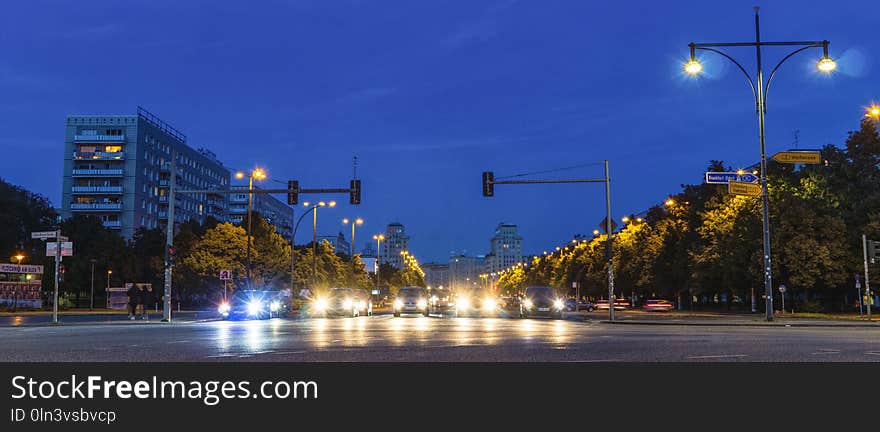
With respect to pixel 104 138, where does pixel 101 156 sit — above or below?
below

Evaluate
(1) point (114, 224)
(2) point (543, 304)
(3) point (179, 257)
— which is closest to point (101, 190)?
(1) point (114, 224)

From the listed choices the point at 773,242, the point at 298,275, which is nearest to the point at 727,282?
the point at 773,242

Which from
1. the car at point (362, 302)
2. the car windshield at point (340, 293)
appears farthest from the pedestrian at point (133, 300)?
the car at point (362, 302)

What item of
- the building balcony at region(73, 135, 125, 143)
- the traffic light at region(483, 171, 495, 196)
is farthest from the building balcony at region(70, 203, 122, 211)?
the traffic light at region(483, 171, 495, 196)

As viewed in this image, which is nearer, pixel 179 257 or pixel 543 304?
pixel 543 304

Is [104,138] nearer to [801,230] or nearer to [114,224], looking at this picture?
[114,224]

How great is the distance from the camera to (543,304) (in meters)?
43.9

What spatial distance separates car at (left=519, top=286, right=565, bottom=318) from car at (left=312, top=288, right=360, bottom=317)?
1052 cm

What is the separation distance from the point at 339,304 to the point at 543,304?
482 inches

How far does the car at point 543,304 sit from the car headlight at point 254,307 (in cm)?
1556

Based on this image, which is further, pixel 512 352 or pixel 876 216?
pixel 876 216
